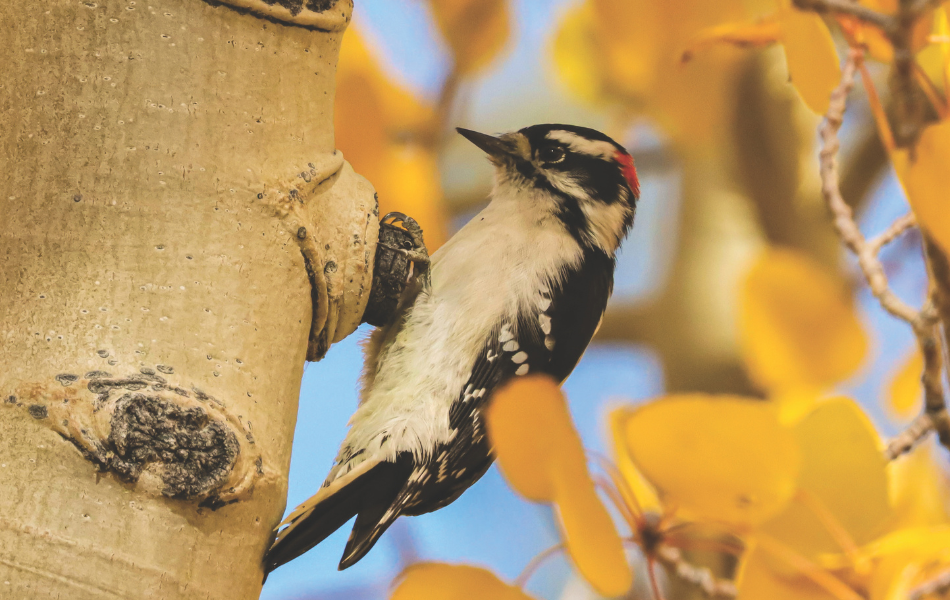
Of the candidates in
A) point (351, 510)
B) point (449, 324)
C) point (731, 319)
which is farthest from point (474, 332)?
point (731, 319)

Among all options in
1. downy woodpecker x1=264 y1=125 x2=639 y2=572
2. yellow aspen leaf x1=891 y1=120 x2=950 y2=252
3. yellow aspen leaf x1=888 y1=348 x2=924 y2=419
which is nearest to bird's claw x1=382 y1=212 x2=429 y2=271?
downy woodpecker x1=264 y1=125 x2=639 y2=572

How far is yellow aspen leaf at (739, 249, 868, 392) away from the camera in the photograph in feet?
5.71

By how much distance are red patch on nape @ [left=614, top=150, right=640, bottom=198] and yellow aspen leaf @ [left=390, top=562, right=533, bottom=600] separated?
4.84 ft

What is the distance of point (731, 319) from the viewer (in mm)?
3100

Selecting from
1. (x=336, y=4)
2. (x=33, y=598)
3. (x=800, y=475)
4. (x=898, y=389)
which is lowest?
(x=33, y=598)

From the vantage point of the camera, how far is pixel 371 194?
51.5 inches

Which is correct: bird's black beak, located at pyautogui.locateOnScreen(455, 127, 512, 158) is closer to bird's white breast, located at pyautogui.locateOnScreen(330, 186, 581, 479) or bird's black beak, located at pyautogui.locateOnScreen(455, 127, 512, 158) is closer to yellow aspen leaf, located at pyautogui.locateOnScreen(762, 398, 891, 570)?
bird's white breast, located at pyautogui.locateOnScreen(330, 186, 581, 479)

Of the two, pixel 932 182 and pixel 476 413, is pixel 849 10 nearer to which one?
pixel 932 182

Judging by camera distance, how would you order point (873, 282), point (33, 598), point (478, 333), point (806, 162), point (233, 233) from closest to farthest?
point (33, 598), point (233, 233), point (873, 282), point (478, 333), point (806, 162)

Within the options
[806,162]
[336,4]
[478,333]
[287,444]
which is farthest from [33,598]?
[806,162]

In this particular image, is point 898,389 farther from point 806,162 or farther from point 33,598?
point 33,598

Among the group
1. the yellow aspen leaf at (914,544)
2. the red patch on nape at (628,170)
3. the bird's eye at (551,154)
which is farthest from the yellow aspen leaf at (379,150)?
the yellow aspen leaf at (914,544)

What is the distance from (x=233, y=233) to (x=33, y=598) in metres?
0.45

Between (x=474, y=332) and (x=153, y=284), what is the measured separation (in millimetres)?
924
